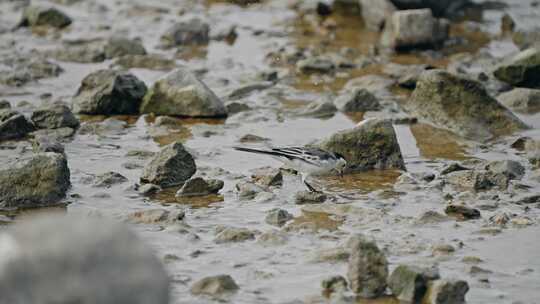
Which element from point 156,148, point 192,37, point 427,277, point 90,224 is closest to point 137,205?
point 156,148

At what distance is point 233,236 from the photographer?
8125 millimetres

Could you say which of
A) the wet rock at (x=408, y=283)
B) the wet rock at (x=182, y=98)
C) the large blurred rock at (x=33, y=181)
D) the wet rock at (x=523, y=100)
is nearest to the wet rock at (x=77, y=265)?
the wet rock at (x=408, y=283)

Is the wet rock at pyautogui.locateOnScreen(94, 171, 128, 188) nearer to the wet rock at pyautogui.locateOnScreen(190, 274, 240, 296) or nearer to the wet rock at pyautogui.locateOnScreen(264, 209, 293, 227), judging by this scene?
the wet rock at pyautogui.locateOnScreen(264, 209, 293, 227)

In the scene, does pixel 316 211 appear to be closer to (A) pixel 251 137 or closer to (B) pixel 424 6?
(A) pixel 251 137

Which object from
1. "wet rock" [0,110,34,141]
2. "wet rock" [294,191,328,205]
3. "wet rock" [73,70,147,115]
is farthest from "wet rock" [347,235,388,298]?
"wet rock" [73,70,147,115]

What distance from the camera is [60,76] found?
45.8 ft

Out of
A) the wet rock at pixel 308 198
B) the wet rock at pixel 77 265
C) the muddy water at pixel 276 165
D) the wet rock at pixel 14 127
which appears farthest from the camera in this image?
the wet rock at pixel 14 127

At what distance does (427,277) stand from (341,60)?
310 inches

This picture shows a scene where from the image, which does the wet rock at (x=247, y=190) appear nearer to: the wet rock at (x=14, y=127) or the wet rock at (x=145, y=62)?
the wet rock at (x=14, y=127)

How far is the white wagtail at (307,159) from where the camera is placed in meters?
9.39

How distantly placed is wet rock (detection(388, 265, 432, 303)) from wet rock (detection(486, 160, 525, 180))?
303cm

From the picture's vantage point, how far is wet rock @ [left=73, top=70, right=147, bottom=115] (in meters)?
12.0

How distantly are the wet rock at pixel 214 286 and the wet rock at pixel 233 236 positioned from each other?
1012 millimetres

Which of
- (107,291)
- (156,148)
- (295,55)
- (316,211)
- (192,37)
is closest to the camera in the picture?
(107,291)
